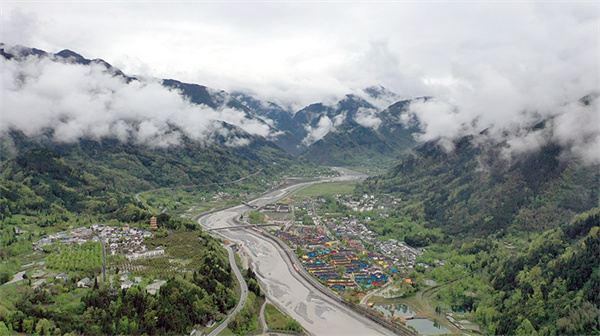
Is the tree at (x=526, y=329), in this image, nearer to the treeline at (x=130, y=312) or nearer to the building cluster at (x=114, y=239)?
the treeline at (x=130, y=312)

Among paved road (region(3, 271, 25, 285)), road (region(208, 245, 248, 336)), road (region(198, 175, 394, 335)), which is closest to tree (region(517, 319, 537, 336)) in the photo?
road (region(198, 175, 394, 335))

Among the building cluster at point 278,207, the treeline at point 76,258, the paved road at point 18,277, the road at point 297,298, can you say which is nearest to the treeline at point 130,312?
the paved road at point 18,277

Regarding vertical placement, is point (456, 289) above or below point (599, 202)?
below

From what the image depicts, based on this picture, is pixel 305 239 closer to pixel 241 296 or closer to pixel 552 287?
pixel 241 296

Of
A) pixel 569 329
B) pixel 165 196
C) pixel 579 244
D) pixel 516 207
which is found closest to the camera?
pixel 569 329

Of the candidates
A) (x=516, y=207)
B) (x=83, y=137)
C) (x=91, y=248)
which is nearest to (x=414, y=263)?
Answer: (x=516, y=207)

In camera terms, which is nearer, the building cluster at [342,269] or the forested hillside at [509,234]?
the forested hillside at [509,234]

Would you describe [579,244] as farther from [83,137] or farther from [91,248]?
[83,137]
